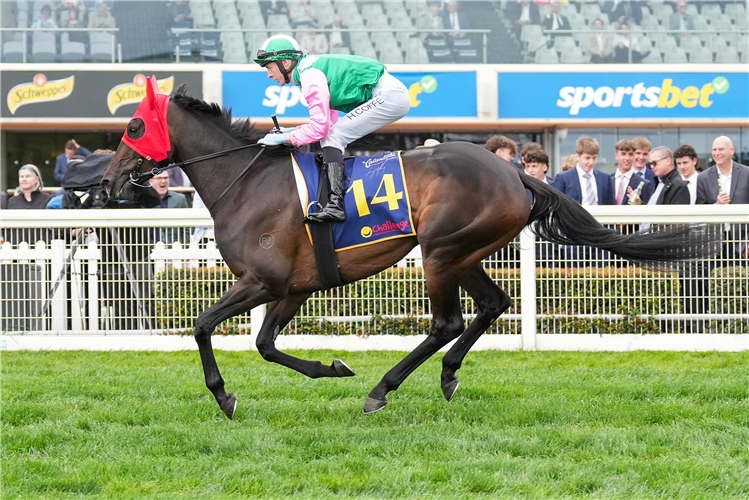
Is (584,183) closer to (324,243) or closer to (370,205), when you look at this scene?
(370,205)

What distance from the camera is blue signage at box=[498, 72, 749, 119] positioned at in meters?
14.0

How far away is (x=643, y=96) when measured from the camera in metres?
14.0

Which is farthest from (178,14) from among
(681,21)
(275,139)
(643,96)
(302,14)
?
(275,139)

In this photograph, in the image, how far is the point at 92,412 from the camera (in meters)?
4.21

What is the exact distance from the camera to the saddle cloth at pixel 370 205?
4.15 metres

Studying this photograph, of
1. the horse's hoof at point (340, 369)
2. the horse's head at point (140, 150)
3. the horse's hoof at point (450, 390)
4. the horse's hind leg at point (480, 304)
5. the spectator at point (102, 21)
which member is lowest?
the horse's hoof at point (450, 390)

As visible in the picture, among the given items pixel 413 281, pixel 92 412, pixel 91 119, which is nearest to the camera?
pixel 92 412

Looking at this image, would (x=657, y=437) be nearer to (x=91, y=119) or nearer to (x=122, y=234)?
(x=122, y=234)

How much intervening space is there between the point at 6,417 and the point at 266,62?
227 cm

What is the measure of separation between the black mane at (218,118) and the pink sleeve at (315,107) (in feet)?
1.51

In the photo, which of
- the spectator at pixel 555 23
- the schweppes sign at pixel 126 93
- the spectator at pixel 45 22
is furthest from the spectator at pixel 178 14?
the spectator at pixel 555 23

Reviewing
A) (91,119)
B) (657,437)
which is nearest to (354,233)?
(657,437)

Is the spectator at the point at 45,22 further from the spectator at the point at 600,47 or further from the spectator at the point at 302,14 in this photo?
the spectator at the point at 600,47

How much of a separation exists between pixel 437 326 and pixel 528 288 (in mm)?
2386
